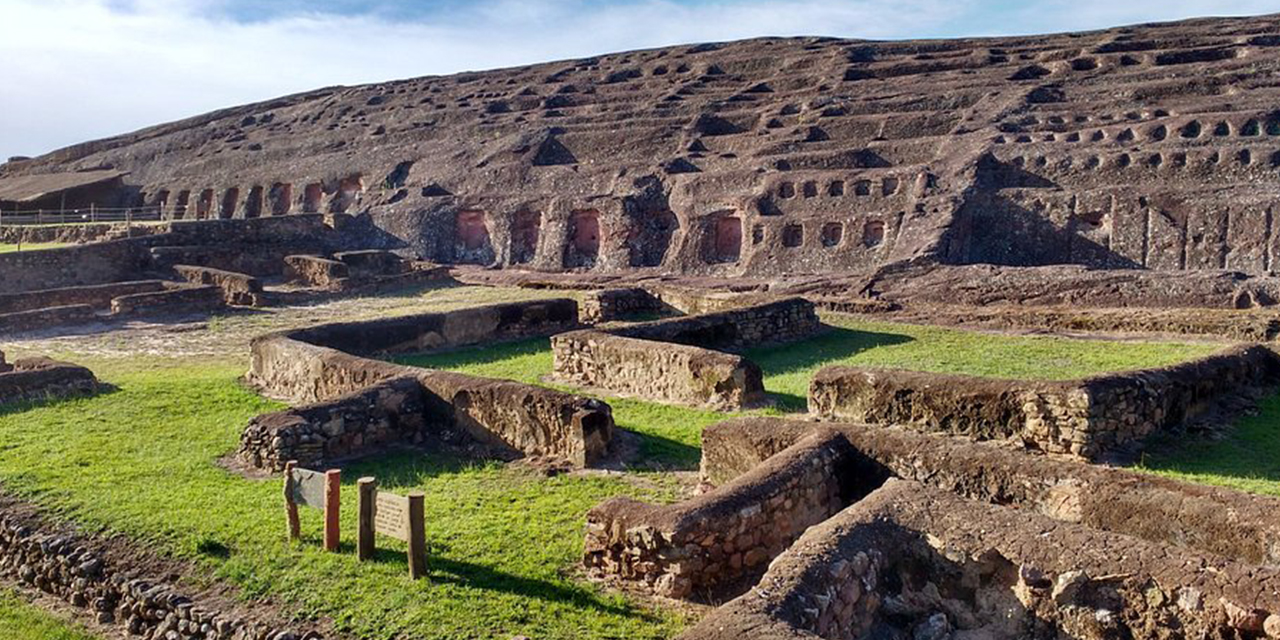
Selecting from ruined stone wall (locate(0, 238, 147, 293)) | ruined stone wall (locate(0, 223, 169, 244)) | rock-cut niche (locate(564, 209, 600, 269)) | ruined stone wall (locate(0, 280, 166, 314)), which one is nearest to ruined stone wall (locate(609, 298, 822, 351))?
ruined stone wall (locate(0, 280, 166, 314))

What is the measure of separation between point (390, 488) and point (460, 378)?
2370mm

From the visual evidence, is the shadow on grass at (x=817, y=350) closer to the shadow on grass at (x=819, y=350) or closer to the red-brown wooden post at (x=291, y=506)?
the shadow on grass at (x=819, y=350)

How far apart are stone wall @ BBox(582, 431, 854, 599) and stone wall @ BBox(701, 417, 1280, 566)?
1.01 metres

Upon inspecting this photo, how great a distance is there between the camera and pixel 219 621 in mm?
7469

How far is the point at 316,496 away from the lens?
8.77m

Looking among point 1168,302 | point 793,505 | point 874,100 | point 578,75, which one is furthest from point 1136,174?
point 578,75

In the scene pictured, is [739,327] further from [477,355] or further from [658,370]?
[477,355]

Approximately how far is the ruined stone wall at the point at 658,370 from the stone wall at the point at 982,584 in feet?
20.9

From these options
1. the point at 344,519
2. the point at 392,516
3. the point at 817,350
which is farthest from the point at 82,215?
the point at 392,516

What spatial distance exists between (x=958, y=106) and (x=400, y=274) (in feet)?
75.3

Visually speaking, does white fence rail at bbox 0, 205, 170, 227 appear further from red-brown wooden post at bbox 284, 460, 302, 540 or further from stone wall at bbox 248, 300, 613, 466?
red-brown wooden post at bbox 284, 460, 302, 540

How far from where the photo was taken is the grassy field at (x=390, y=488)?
7445 mm

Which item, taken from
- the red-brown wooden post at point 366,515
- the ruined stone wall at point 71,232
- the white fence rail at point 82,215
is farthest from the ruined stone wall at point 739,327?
the white fence rail at point 82,215

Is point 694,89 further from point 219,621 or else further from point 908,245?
point 219,621
